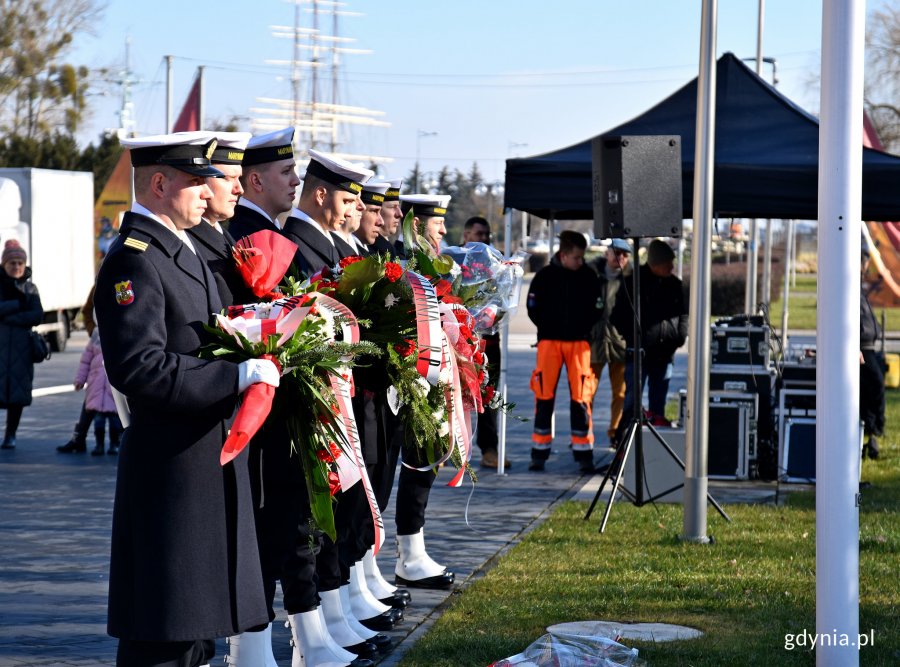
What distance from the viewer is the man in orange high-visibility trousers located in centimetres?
1209

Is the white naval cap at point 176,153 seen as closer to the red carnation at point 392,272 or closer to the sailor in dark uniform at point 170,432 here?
the sailor in dark uniform at point 170,432

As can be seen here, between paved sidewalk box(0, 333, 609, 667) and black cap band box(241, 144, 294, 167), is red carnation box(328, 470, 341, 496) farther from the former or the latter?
black cap band box(241, 144, 294, 167)

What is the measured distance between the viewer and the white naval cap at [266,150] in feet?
17.3

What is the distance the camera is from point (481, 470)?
39.4 feet

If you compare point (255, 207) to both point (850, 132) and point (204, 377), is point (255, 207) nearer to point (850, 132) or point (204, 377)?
point (204, 377)

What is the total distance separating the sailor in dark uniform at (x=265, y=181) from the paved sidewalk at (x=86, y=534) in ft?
6.51

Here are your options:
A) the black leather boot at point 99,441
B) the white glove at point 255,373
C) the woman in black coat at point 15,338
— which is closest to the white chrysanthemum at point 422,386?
the white glove at point 255,373

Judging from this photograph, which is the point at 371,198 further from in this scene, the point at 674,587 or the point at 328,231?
the point at 674,587

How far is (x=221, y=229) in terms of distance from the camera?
4.98 metres

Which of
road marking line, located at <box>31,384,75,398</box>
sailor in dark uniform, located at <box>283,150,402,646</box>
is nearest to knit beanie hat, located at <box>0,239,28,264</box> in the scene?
road marking line, located at <box>31,384,75,398</box>

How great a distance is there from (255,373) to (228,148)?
894mm

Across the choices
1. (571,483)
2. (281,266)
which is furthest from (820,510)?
(571,483)

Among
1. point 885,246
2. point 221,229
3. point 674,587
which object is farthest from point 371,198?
point 885,246
